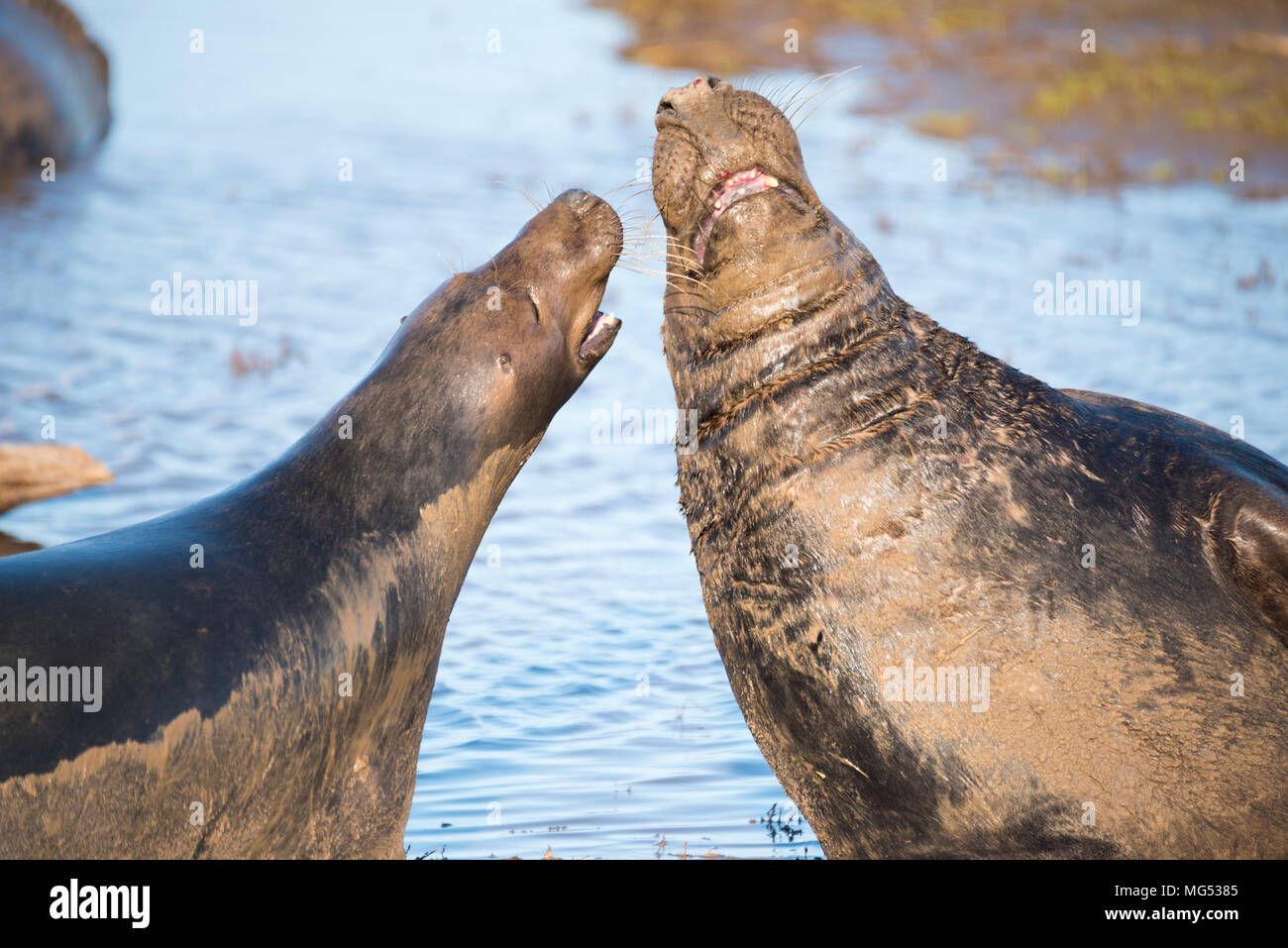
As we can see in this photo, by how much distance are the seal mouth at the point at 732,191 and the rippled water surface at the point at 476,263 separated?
7.04ft

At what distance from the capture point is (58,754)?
4.62m

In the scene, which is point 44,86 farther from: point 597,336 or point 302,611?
point 302,611

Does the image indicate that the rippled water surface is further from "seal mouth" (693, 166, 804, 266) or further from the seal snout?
"seal mouth" (693, 166, 804, 266)

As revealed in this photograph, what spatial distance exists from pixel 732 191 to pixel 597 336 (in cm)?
96

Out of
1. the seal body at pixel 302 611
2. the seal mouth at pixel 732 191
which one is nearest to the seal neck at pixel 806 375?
the seal mouth at pixel 732 191

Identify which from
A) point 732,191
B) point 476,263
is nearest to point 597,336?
point 732,191

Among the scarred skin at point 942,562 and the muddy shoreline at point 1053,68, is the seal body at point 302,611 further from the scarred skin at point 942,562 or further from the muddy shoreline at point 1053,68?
the muddy shoreline at point 1053,68

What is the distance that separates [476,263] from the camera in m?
14.1

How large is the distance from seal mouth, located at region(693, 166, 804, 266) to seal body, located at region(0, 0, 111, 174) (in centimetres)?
1424

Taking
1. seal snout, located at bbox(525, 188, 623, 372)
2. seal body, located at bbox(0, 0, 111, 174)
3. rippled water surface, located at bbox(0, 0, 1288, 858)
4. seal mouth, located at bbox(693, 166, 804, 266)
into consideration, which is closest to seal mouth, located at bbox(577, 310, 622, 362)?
seal snout, located at bbox(525, 188, 623, 372)

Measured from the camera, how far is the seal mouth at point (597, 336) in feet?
19.7

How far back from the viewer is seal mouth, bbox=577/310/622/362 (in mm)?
6008
